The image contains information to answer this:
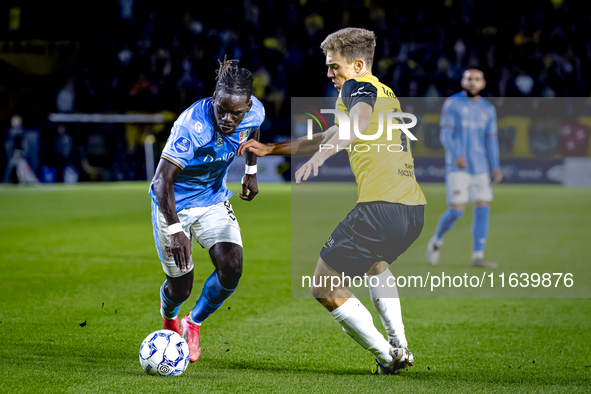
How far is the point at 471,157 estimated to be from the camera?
8.24 meters

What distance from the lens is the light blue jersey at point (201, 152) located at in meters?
3.97

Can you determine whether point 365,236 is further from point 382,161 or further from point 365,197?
point 382,161

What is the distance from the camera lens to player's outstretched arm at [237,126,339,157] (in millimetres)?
3906

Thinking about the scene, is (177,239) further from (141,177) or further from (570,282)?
(141,177)

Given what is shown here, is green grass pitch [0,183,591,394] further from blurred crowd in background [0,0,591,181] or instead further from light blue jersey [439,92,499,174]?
blurred crowd in background [0,0,591,181]

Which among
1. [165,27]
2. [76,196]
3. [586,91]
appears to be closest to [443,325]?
[76,196]

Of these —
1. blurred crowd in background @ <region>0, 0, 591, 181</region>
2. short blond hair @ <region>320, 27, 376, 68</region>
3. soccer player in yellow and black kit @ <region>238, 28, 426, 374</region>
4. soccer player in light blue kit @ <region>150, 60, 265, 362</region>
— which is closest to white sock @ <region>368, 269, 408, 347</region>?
soccer player in yellow and black kit @ <region>238, 28, 426, 374</region>

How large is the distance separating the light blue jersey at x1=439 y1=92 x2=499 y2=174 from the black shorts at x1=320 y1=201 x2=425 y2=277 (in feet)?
15.4

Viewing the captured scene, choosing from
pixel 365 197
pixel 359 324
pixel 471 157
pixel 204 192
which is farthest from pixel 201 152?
pixel 471 157

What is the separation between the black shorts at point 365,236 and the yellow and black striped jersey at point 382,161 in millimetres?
64

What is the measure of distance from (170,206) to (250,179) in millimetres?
847

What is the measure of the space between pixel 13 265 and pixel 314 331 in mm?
4480

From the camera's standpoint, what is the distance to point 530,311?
6.06 meters

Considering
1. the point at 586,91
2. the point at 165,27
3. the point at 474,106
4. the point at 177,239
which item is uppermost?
the point at 165,27
